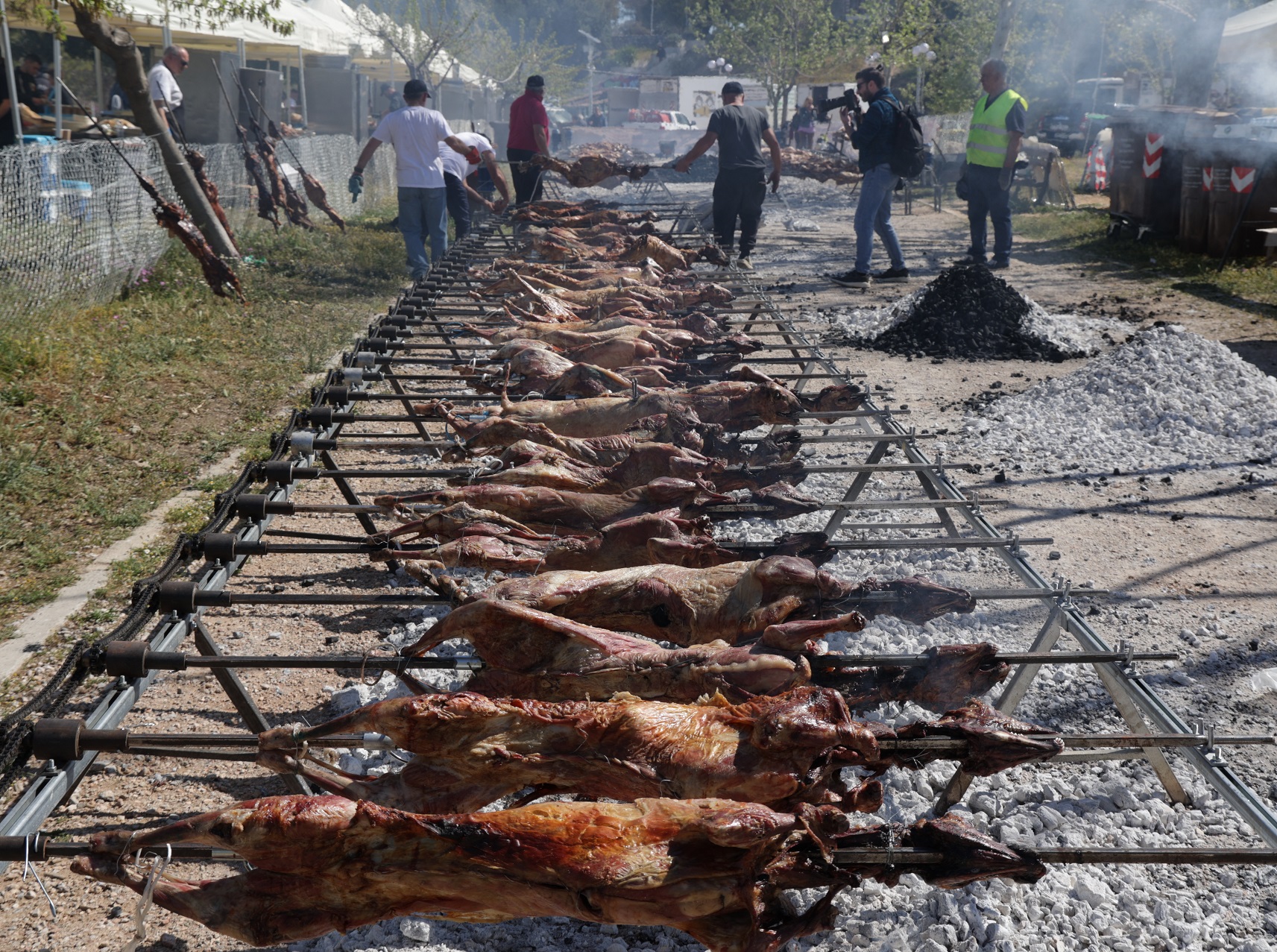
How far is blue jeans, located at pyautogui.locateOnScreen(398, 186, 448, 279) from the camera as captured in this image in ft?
38.7

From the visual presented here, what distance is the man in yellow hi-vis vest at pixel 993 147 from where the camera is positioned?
13070 millimetres

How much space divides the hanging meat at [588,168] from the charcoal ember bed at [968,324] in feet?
14.7

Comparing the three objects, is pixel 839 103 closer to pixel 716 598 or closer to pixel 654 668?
pixel 716 598

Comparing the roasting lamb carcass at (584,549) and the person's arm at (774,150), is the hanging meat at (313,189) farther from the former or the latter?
the roasting lamb carcass at (584,549)

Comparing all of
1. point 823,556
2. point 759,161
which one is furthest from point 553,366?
point 759,161

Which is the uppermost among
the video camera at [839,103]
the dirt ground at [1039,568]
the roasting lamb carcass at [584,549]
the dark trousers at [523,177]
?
the video camera at [839,103]

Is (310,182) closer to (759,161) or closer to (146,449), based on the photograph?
(759,161)

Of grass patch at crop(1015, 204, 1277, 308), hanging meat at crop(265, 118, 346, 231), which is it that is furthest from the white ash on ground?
hanging meat at crop(265, 118, 346, 231)

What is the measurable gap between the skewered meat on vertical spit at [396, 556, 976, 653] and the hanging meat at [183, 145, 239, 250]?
10.8m

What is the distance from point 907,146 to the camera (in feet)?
41.3

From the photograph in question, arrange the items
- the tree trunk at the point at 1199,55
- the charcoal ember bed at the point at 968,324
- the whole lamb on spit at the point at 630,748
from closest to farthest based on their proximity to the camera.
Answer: the whole lamb on spit at the point at 630,748
the charcoal ember bed at the point at 968,324
the tree trunk at the point at 1199,55

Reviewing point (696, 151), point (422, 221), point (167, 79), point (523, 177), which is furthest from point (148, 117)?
point (696, 151)

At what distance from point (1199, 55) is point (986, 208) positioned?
1409 cm

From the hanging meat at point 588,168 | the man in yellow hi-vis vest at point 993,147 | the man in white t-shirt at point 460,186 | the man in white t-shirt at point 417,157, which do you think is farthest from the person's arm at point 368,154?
the man in yellow hi-vis vest at point 993,147
